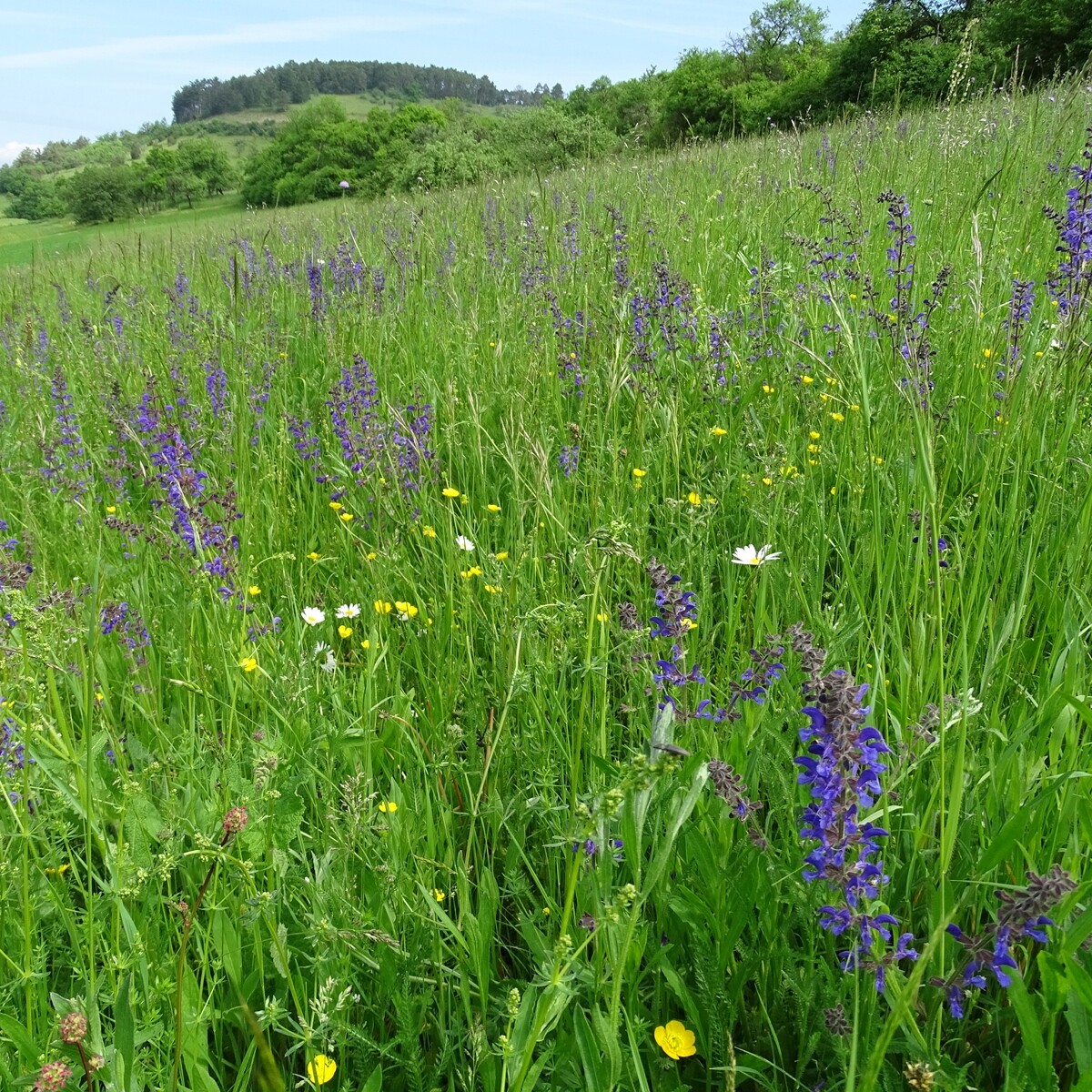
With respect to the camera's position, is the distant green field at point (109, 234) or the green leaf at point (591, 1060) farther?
the distant green field at point (109, 234)

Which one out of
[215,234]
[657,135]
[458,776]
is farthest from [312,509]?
[657,135]

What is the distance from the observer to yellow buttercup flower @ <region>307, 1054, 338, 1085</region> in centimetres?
100

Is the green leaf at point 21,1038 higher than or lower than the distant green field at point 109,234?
lower

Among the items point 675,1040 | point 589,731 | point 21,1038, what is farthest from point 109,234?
point 675,1040

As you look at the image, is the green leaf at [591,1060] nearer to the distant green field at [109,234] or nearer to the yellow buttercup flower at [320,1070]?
the yellow buttercup flower at [320,1070]

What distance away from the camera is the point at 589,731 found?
4.88 ft

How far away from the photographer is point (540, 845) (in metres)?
1.43

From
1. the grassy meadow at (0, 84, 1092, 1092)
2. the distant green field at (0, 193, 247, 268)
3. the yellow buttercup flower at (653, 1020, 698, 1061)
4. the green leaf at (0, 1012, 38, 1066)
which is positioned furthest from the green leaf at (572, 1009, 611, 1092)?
the distant green field at (0, 193, 247, 268)

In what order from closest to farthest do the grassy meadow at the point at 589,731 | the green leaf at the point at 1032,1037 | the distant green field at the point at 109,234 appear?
the green leaf at the point at 1032,1037 < the grassy meadow at the point at 589,731 < the distant green field at the point at 109,234

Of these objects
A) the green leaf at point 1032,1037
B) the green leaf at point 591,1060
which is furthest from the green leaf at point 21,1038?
the green leaf at point 1032,1037

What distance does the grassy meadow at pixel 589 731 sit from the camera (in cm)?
102

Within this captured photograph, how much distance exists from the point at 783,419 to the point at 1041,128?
4.55 metres

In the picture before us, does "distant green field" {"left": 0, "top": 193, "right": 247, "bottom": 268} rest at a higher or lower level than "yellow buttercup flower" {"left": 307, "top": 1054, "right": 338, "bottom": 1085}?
higher

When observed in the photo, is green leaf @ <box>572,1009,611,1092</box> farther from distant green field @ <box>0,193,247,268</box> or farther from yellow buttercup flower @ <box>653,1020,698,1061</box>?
distant green field @ <box>0,193,247,268</box>
